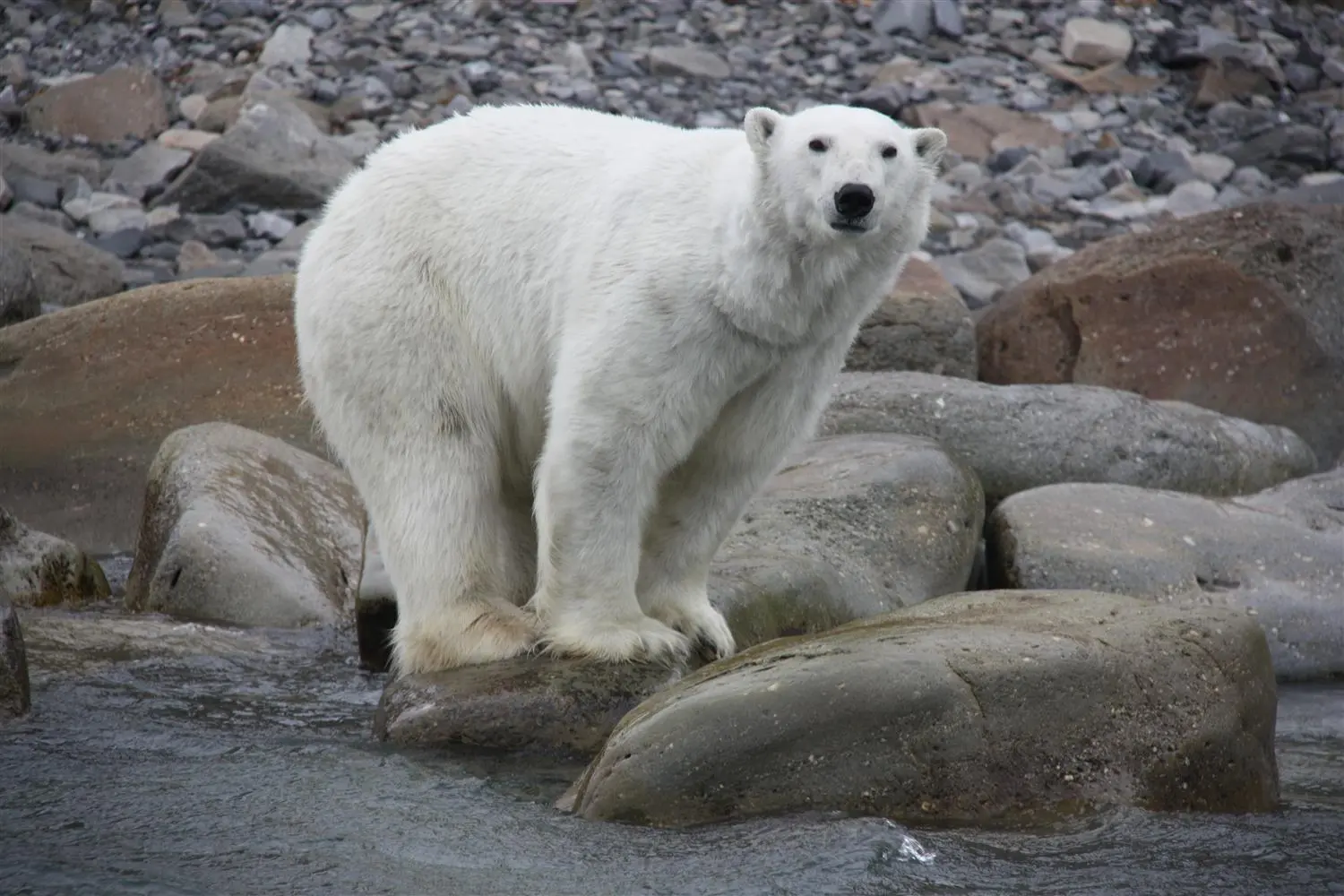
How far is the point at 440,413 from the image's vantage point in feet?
20.5

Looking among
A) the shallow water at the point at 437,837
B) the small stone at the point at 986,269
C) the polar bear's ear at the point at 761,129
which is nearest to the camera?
the shallow water at the point at 437,837

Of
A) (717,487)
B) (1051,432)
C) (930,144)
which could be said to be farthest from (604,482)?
(1051,432)

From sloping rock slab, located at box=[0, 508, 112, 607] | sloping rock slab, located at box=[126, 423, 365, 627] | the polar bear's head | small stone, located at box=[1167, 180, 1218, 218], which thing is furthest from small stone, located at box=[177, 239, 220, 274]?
the polar bear's head

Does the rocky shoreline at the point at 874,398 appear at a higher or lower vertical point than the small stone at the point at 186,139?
higher

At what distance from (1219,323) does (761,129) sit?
22.1 feet

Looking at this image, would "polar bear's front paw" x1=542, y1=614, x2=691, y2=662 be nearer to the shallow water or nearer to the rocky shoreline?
the rocky shoreline

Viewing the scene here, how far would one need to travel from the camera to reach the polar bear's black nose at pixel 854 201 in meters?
5.34

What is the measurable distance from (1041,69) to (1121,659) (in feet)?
49.8

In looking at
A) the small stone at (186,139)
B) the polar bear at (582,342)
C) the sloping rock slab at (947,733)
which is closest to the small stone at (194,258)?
the small stone at (186,139)

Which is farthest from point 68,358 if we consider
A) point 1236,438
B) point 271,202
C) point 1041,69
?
point 1041,69

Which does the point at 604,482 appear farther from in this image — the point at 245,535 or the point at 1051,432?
the point at 1051,432

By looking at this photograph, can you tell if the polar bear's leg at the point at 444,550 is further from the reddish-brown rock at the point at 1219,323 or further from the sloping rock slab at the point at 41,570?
the reddish-brown rock at the point at 1219,323

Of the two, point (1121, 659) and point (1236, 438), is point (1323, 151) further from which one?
point (1121, 659)

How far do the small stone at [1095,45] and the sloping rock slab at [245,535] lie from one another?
13.0 meters
